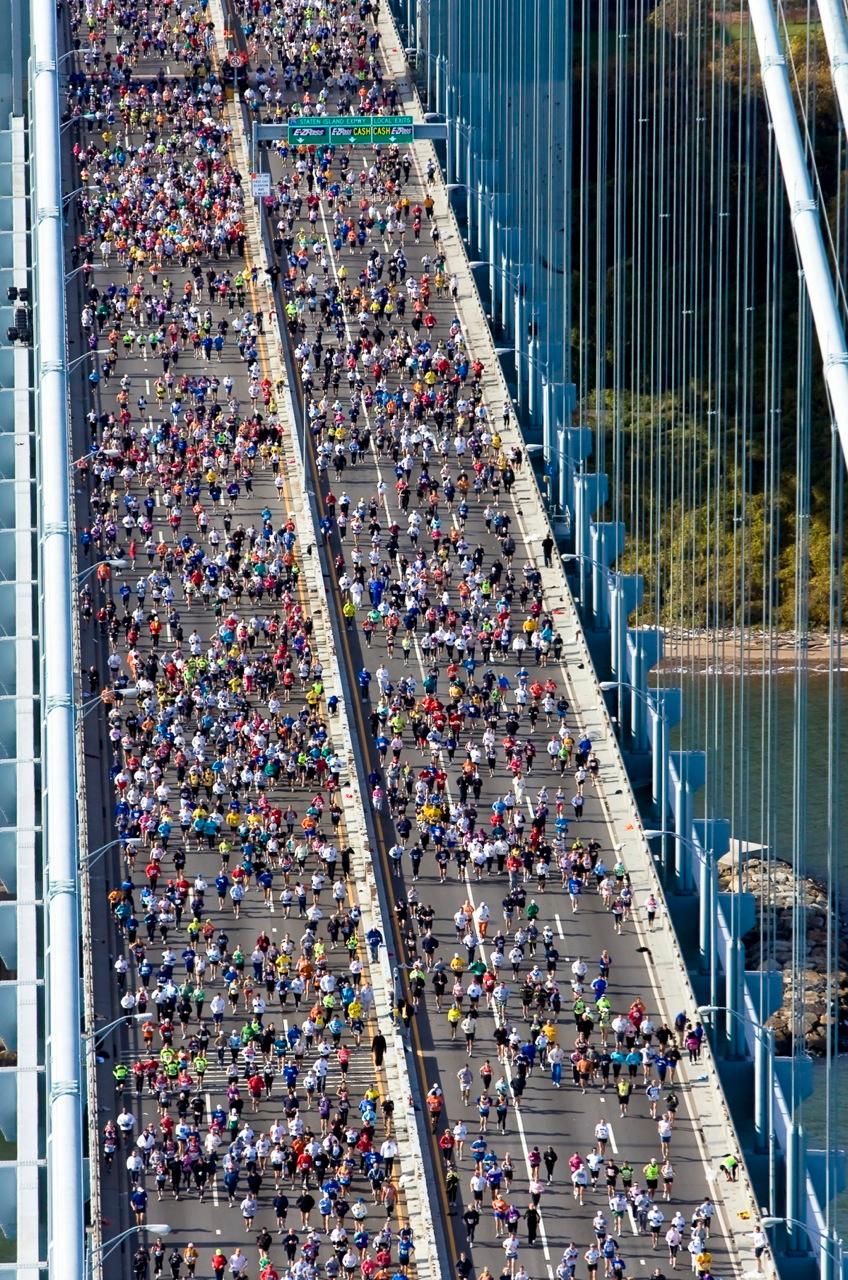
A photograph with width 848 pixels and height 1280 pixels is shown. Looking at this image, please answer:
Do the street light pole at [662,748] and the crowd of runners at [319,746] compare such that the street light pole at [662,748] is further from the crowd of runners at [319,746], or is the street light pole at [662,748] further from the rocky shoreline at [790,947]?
the rocky shoreline at [790,947]

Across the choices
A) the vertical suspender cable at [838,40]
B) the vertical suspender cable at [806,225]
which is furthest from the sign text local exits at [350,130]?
the vertical suspender cable at [838,40]

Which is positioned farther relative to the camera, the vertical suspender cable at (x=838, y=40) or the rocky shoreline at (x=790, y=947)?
the rocky shoreline at (x=790, y=947)

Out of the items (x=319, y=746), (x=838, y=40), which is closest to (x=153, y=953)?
(x=319, y=746)

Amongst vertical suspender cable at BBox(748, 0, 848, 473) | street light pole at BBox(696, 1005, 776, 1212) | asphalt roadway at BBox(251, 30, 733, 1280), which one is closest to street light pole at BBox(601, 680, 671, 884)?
asphalt roadway at BBox(251, 30, 733, 1280)

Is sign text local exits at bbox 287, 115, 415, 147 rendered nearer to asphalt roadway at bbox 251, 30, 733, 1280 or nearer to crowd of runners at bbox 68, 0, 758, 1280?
crowd of runners at bbox 68, 0, 758, 1280

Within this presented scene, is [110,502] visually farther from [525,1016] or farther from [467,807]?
[525,1016]
